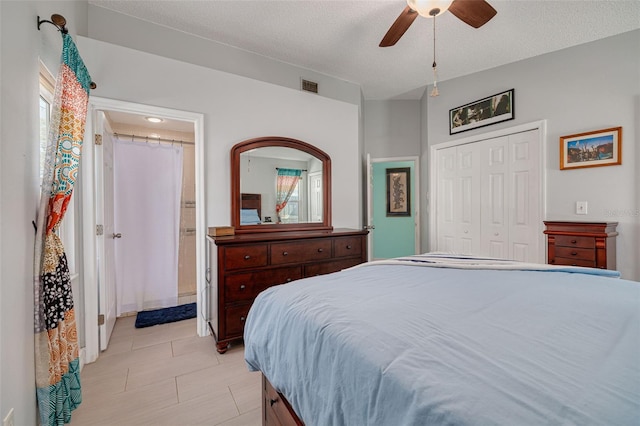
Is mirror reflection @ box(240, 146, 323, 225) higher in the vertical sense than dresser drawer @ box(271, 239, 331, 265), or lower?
higher

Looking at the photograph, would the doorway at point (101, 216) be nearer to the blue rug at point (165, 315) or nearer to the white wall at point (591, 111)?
the blue rug at point (165, 315)

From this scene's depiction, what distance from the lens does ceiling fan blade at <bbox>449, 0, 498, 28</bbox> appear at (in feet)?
5.62

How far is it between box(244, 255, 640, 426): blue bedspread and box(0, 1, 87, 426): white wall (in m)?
0.92

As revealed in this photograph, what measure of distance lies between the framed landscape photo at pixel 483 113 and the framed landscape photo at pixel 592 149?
0.65 m

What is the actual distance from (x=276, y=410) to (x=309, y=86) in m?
3.13

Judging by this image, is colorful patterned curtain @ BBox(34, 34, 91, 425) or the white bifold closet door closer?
colorful patterned curtain @ BBox(34, 34, 91, 425)

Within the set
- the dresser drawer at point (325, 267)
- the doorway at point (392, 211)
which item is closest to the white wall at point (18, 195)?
the dresser drawer at point (325, 267)

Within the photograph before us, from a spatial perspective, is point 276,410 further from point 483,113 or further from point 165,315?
point 483,113

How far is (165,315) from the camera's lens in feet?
9.96

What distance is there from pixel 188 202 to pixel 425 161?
3290mm

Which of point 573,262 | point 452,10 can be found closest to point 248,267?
point 452,10

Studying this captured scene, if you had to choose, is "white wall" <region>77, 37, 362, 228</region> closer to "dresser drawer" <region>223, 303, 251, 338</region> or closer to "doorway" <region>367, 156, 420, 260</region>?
"dresser drawer" <region>223, 303, 251, 338</region>

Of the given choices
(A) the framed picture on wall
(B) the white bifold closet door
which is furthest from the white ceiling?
(A) the framed picture on wall

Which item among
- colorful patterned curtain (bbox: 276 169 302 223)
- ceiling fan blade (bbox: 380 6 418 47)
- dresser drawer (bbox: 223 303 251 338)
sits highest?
ceiling fan blade (bbox: 380 6 418 47)
